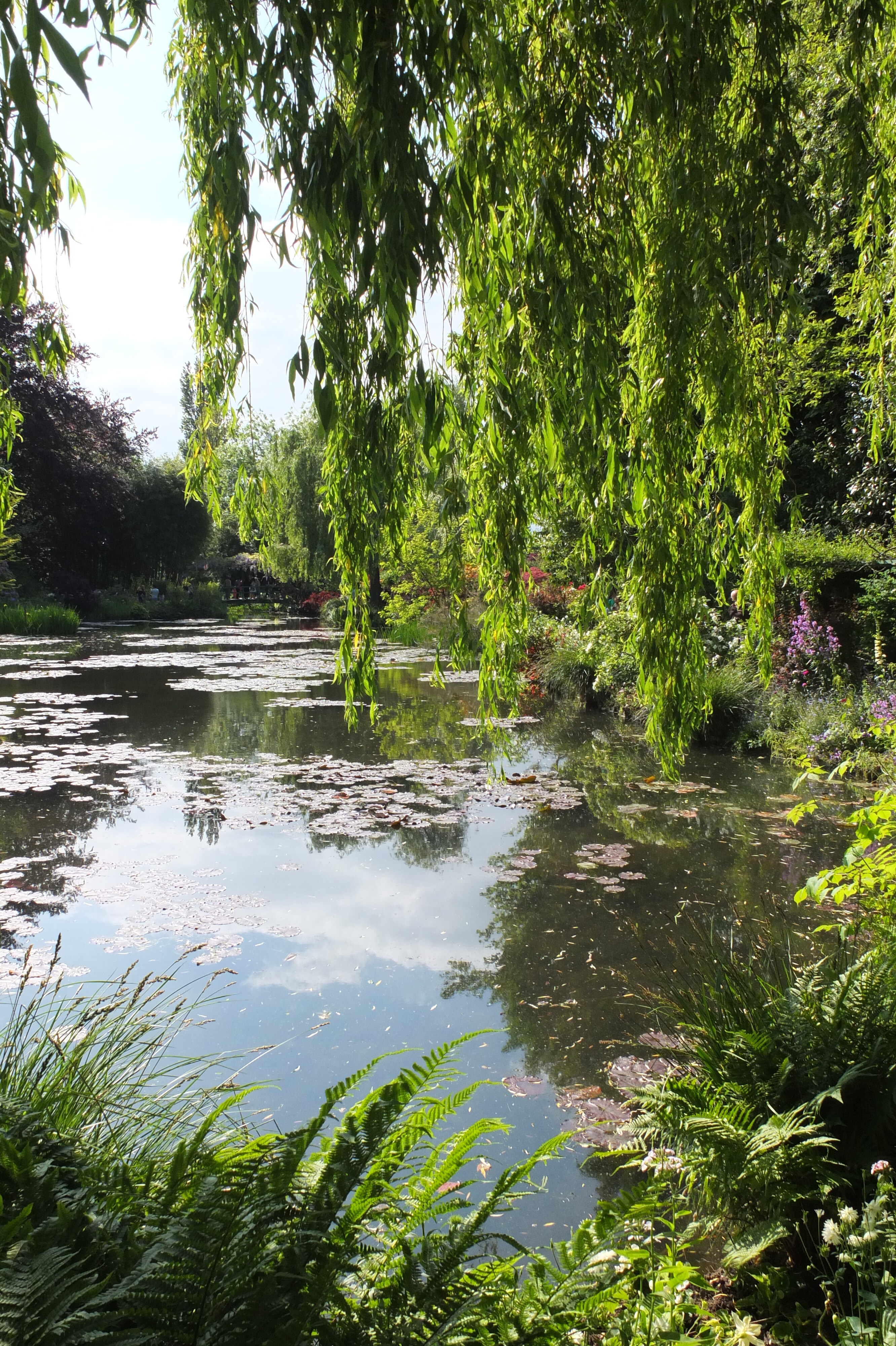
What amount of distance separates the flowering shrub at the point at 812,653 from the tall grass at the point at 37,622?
18264mm

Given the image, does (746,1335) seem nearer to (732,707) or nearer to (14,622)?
(732,707)

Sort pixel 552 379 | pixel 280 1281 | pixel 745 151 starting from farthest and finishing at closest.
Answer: pixel 745 151, pixel 552 379, pixel 280 1281

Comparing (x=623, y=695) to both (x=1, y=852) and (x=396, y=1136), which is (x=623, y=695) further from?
(x=396, y=1136)

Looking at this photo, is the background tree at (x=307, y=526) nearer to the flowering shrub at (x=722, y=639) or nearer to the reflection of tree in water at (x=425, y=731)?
the reflection of tree in water at (x=425, y=731)

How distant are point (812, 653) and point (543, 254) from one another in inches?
289

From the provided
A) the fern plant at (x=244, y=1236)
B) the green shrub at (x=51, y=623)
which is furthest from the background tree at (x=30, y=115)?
the green shrub at (x=51, y=623)

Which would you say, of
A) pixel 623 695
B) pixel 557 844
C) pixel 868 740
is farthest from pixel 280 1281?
pixel 623 695

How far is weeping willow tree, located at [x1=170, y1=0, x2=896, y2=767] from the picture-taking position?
78.9 inches

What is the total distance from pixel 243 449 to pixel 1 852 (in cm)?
416

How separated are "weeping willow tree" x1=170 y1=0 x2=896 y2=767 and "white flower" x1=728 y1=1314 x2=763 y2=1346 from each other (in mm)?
1692

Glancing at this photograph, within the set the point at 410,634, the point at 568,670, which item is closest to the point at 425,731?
the point at 568,670

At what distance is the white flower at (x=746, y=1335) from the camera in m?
1.82

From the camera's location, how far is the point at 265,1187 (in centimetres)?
161

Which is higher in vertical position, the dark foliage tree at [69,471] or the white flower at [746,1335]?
the dark foliage tree at [69,471]
